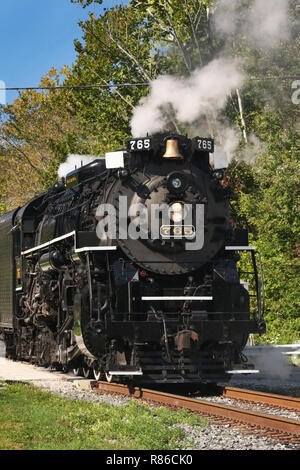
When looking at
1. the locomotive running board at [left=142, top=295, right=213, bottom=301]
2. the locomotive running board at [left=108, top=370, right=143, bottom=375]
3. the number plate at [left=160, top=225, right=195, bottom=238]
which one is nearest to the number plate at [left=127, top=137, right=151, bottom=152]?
the number plate at [left=160, top=225, right=195, bottom=238]

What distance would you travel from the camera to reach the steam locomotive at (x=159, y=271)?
11.5 meters

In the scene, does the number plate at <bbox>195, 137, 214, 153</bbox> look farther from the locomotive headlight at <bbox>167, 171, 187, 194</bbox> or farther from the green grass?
the green grass

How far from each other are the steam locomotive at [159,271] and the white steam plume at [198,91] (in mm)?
7629

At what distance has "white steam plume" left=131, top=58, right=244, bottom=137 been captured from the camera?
66.9ft

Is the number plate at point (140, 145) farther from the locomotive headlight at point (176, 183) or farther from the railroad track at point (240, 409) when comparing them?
the railroad track at point (240, 409)

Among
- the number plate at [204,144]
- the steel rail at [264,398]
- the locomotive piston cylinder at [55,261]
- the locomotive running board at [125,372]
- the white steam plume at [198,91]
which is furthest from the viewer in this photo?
the white steam plume at [198,91]

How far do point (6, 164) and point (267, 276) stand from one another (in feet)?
116

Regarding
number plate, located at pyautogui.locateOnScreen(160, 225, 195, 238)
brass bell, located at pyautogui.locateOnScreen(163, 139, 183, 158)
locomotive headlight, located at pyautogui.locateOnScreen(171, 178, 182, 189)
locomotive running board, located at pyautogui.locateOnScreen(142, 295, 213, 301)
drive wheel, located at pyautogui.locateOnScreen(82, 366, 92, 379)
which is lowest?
drive wheel, located at pyautogui.locateOnScreen(82, 366, 92, 379)

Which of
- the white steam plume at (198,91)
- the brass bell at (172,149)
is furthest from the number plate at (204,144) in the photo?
the white steam plume at (198,91)

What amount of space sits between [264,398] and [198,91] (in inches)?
554

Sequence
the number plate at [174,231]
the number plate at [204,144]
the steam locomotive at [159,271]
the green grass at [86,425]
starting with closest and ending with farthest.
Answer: the green grass at [86,425]
the steam locomotive at [159,271]
the number plate at [174,231]
the number plate at [204,144]

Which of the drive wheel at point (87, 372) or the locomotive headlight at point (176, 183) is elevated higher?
the locomotive headlight at point (176, 183)

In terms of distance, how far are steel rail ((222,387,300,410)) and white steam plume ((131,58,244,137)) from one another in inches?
390

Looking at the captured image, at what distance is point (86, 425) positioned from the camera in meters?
8.83
